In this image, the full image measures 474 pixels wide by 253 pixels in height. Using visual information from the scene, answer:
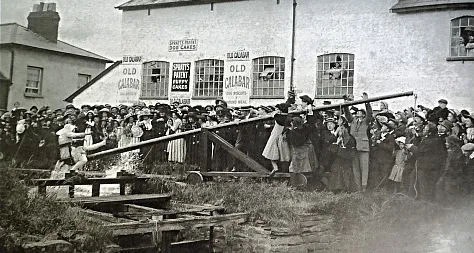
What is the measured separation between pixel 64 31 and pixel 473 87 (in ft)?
8.65

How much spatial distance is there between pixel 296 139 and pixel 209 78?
74 cm

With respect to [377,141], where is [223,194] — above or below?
below

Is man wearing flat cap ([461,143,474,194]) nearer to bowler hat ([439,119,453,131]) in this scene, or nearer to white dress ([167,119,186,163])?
bowler hat ([439,119,453,131])

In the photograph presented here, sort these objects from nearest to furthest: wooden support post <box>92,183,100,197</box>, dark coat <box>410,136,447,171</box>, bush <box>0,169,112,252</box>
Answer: bush <box>0,169,112,252</box>, dark coat <box>410,136,447,171</box>, wooden support post <box>92,183,100,197</box>

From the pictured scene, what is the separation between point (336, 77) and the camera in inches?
142

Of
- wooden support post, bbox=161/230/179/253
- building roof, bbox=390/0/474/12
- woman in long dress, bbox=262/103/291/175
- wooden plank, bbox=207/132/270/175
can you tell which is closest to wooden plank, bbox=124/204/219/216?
wooden support post, bbox=161/230/179/253

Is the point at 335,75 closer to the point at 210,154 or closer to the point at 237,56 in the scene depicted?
the point at 237,56

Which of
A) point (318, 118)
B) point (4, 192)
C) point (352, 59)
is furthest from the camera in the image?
point (318, 118)

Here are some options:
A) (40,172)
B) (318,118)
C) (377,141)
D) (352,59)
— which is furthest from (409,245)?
(40,172)

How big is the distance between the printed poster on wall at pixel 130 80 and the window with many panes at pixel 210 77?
40cm

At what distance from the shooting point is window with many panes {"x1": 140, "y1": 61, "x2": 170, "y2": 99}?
3826 mm

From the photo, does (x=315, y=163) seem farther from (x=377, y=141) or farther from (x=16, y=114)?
(x=16, y=114)

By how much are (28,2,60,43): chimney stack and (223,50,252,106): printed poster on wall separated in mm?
1157

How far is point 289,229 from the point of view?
12.1ft
